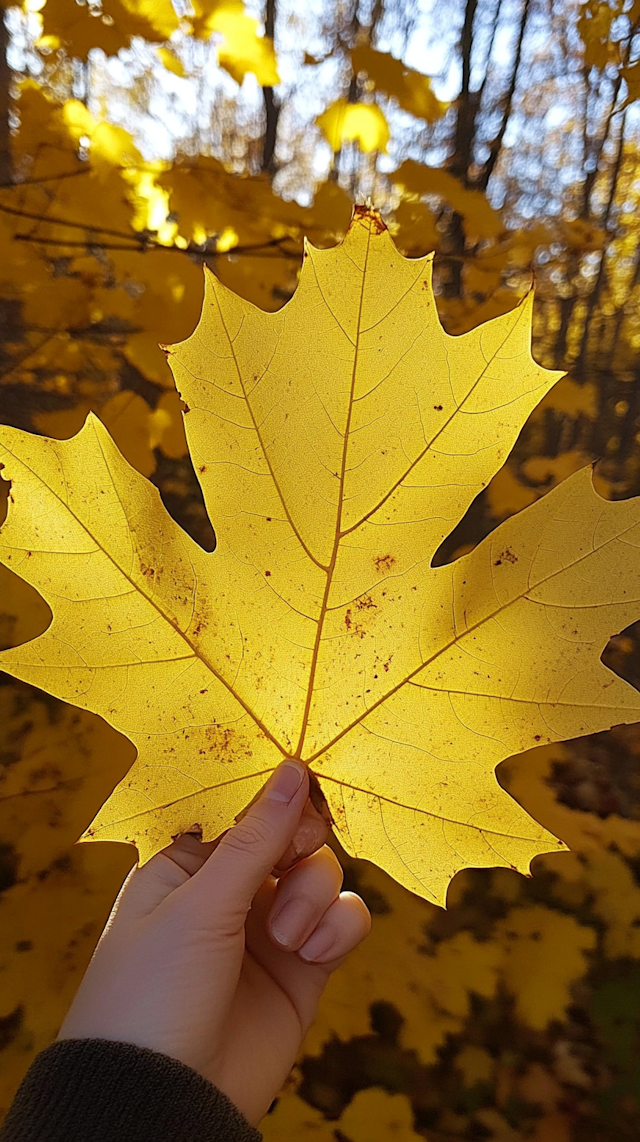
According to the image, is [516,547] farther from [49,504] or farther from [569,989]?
[569,989]

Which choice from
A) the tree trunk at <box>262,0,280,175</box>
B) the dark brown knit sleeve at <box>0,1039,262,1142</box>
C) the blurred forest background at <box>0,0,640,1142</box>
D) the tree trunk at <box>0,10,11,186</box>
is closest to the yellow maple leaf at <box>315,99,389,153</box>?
the blurred forest background at <box>0,0,640,1142</box>

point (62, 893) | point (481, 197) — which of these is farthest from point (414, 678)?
point (481, 197)

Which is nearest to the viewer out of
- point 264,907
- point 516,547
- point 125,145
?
point 516,547

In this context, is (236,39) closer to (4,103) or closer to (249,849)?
(4,103)

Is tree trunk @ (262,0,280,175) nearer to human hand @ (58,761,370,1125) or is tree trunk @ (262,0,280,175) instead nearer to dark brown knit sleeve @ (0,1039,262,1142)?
human hand @ (58,761,370,1125)

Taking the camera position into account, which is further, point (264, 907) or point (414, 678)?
point (264, 907)

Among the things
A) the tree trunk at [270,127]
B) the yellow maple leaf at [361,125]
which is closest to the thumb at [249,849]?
the yellow maple leaf at [361,125]

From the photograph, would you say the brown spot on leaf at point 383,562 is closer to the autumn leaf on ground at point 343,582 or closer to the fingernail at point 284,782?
the autumn leaf on ground at point 343,582
